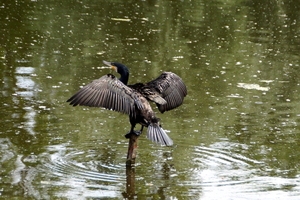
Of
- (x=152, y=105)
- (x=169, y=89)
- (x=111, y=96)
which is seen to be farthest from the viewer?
(x=152, y=105)

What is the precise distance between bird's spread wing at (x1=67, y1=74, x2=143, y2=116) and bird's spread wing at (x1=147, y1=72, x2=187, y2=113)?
2.27ft

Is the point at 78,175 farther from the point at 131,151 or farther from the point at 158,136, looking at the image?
the point at 158,136

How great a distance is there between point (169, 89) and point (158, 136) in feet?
3.87

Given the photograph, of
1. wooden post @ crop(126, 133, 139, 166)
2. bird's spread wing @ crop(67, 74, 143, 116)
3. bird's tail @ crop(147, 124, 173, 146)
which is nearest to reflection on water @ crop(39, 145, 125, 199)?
wooden post @ crop(126, 133, 139, 166)

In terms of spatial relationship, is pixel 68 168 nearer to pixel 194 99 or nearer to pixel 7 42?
pixel 194 99

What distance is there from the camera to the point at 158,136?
585 centimetres

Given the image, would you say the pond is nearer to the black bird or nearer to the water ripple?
the water ripple

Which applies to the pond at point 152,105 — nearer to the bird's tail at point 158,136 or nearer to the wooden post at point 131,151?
the wooden post at point 131,151

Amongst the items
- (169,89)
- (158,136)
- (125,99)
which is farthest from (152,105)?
(158,136)

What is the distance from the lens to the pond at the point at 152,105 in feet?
19.0

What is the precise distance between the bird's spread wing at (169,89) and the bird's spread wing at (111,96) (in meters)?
0.69

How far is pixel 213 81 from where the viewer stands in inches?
417

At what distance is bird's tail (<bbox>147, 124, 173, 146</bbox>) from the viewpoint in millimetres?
5793

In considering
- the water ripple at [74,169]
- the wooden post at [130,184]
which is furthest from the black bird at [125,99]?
the water ripple at [74,169]
